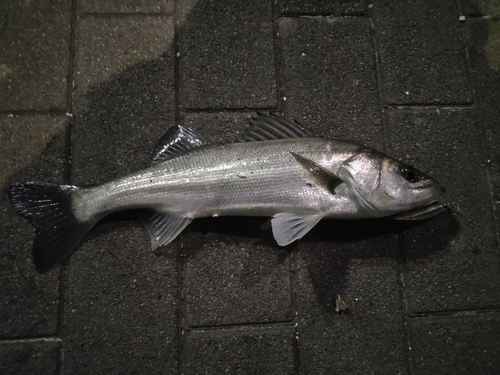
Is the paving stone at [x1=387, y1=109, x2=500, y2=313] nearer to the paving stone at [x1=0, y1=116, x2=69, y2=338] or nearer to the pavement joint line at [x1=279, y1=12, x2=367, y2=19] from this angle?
the pavement joint line at [x1=279, y1=12, x2=367, y2=19]

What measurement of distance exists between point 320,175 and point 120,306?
1632mm

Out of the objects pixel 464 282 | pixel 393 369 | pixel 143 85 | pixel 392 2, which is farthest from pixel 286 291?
pixel 392 2

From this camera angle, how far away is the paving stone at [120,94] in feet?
9.98

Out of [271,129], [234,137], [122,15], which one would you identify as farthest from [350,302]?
[122,15]

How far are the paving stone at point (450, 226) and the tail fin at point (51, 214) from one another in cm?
234

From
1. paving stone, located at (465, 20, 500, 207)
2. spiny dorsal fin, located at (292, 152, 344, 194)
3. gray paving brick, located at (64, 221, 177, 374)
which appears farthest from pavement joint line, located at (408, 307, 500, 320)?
gray paving brick, located at (64, 221, 177, 374)

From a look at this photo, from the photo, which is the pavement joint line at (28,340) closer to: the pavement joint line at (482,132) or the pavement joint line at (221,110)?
the pavement joint line at (221,110)

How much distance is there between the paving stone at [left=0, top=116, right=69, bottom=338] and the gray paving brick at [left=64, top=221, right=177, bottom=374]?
16 centimetres

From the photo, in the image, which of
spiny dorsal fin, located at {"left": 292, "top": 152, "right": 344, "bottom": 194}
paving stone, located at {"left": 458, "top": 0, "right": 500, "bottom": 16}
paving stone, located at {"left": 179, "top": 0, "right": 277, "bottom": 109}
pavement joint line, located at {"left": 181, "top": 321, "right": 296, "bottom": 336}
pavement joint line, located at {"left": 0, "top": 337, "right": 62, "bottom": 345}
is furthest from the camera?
paving stone, located at {"left": 458, "top": 0, "right": 500, "bottom": 16}

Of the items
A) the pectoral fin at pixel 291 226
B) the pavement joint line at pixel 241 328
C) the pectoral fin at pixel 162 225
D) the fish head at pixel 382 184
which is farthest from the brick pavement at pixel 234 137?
the fish head at pixel 382 184

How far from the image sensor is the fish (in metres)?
2.75

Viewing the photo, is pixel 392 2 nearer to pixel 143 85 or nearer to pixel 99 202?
pixel 143 85

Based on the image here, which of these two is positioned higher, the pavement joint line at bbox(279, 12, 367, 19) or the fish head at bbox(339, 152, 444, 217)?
the pavement joint line at bbox(279, 12, 367, 19)

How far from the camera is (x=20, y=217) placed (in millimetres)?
2926
